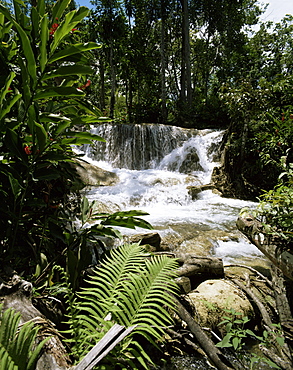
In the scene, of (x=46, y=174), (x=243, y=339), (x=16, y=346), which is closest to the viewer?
(x=16, y=346)

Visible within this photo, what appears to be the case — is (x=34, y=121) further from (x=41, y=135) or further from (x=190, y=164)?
(x=190, y=164)

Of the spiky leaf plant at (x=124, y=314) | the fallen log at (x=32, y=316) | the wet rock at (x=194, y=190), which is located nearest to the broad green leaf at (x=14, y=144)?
the fallen log at (x=32, y=316)

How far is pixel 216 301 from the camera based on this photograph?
91.7 inches

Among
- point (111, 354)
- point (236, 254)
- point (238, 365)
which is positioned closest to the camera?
point (111, 354)

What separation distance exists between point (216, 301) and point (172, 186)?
21.9 feet

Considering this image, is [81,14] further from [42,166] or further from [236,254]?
[236,254]

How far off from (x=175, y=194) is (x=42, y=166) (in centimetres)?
706

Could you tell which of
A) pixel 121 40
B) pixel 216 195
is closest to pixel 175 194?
pixel 216 195

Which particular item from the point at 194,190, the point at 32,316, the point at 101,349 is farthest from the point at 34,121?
the point at 194,190

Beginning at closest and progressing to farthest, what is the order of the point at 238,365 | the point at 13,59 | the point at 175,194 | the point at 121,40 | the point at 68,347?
the point at 68,347 → the point at 13,59 → the point at 238,365 → the point at 175,194 → the point at 121,40

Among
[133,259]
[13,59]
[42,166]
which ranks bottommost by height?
[133,259]

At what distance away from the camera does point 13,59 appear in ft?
5.05

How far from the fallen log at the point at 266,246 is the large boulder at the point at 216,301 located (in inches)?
20.0

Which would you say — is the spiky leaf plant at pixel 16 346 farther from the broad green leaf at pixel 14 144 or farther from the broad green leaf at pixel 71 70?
the broad green leaf at pixel 71 70
